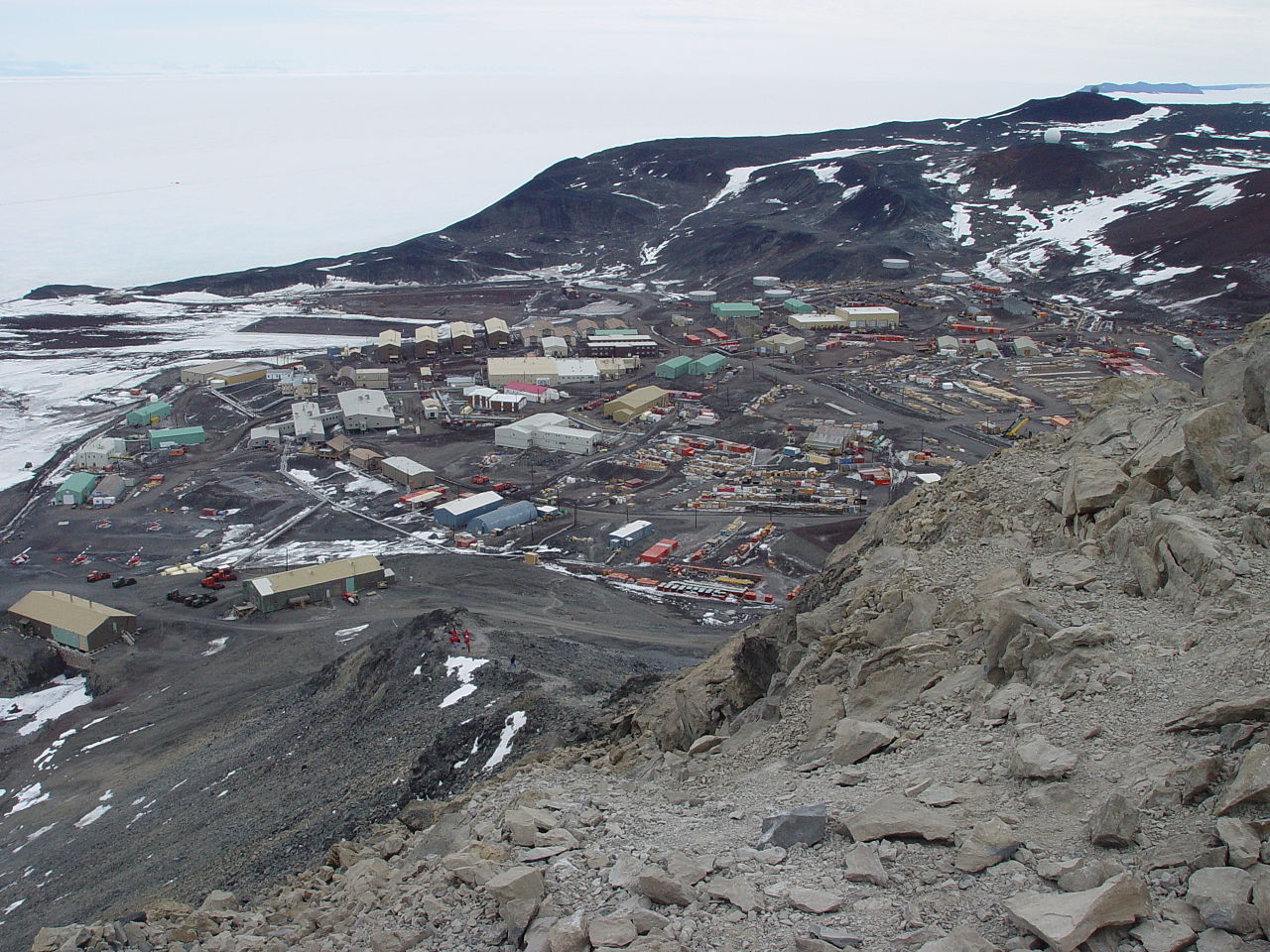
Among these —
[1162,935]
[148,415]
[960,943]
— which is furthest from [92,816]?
[148,415]

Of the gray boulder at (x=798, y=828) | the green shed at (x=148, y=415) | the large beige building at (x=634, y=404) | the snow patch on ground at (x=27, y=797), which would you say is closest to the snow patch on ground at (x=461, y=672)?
the snow patch on ground at (x=27, y=797)

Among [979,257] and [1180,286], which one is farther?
[979,257]

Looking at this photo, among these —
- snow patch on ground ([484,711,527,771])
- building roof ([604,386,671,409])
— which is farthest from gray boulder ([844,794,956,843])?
building roof ([604,386,671,409])

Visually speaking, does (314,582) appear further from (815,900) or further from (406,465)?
(815,900)

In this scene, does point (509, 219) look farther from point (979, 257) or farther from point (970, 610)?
point (970, 610)

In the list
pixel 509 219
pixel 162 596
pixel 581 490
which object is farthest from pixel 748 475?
pixel 509 219

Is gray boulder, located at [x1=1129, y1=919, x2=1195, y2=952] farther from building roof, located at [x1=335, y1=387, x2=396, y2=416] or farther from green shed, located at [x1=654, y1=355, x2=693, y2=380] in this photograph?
green shed, located at [x1=654, y1=355, x2=693, y2=380]
